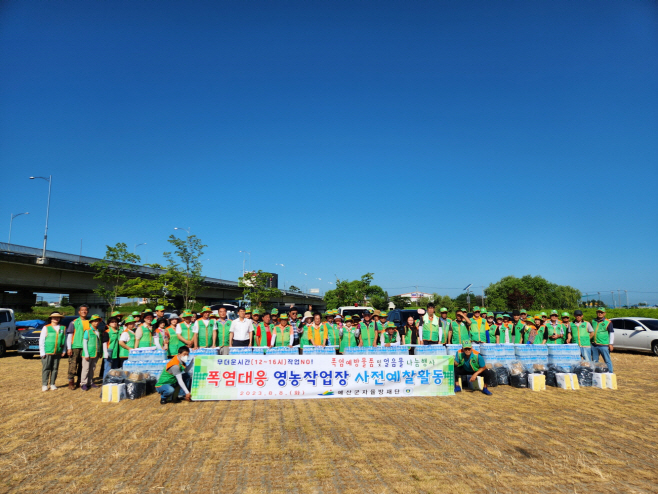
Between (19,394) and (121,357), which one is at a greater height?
(121,357)

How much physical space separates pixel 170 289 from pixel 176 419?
83.8 feet

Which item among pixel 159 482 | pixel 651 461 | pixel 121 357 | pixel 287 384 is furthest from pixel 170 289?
pixel 651 461

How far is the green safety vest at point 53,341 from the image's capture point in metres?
9.51

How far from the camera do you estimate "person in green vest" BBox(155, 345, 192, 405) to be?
8164 millimetres

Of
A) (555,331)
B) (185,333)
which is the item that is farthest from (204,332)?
(555,331)

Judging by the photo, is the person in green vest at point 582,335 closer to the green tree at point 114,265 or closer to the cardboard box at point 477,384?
the cardboard box at point 477,384

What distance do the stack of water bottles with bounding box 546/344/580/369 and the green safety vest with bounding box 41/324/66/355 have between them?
1174 cm

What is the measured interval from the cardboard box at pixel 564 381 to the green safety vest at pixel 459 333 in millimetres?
2241

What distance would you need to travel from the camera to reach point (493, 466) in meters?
4.94

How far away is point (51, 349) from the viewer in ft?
31.2

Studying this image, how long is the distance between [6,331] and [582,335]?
20.4 metres

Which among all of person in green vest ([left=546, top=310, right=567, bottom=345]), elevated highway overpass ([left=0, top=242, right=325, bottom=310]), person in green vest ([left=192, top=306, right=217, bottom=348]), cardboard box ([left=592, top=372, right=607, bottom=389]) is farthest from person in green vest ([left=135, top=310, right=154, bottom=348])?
elevated highway overpass ([left=0, top=242, right=325, bottom=310])

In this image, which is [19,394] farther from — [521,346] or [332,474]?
[521,346]

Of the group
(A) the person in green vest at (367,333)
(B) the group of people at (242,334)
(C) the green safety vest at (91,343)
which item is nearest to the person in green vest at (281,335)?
(B) the group of people at (242,334)
